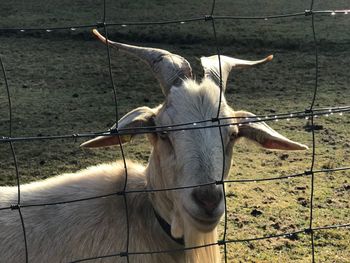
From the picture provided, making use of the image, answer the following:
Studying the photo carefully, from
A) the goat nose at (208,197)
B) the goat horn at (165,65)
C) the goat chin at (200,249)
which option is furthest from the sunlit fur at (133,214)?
the goat nose at (208,197)

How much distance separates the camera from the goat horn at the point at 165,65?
3385 mm

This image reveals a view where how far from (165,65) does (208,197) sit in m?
1.03

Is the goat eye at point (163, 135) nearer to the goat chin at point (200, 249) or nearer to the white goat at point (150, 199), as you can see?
the white goat at point (150, 199)

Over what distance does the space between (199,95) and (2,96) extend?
21.0ft

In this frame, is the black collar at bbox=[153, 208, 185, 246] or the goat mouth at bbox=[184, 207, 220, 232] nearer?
the goat mouth at bbox=[184, 207, 220, 232]

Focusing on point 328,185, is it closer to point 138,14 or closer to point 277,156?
point 277,156

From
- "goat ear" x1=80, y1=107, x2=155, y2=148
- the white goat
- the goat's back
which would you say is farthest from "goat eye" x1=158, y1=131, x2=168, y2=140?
the goat's back

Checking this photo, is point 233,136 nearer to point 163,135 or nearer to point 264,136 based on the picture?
point 264,136

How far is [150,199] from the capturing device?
3379 millimetres

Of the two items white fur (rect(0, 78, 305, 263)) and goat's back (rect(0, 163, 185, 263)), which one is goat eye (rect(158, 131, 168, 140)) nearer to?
white fur (rect(0, 78, 305, 263))

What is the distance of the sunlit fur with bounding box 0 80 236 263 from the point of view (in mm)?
3113

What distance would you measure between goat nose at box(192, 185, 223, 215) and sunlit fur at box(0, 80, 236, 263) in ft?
0.73

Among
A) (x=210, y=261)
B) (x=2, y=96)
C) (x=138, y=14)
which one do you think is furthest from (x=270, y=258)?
(x=138, y=14)

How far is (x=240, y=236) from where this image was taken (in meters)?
4.90
